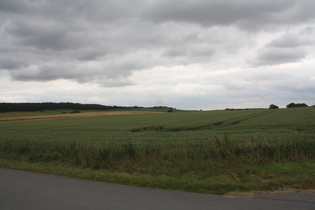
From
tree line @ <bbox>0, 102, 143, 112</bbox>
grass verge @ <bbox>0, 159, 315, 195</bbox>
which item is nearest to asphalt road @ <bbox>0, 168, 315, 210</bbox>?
grass verge @ <bbox>0, 159, 315, 195</bbox>

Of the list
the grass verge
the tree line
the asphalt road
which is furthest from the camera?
the tree line

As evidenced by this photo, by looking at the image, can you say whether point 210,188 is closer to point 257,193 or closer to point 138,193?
point 257,193

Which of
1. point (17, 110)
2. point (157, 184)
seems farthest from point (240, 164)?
point (17, 110)

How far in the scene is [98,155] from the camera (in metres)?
10.5

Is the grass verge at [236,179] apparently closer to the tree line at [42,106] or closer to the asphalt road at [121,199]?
the asphalt road at [121,199]

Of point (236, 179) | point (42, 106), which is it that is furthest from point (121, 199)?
point (42, 106)

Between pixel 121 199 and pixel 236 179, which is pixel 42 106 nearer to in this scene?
pixel 121 199

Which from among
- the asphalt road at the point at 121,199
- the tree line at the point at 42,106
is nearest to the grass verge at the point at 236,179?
the asphalt road at the point at 121,199

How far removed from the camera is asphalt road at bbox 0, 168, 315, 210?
205 inches

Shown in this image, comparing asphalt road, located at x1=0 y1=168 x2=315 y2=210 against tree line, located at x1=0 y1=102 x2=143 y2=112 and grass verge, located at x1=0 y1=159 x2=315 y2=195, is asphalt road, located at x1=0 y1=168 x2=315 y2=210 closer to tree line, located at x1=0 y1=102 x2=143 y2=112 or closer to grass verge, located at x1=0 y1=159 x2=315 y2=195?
grass verge, located at x1=0 y1=159 x2=315 y2=195

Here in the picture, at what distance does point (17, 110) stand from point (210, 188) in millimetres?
125392

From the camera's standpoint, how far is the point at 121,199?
576cm

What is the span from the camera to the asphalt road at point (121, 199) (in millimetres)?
5195

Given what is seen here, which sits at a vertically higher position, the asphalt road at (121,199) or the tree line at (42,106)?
the tree line at (42,106)
